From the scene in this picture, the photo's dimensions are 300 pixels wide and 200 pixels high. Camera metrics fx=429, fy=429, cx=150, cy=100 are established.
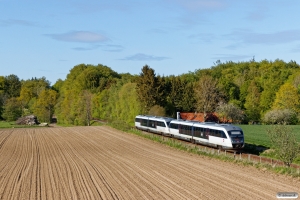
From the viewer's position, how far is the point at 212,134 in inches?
1797

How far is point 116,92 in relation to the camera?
330 ft

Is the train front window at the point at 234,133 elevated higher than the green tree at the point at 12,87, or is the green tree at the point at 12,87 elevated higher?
the green tree at the point at 12,87

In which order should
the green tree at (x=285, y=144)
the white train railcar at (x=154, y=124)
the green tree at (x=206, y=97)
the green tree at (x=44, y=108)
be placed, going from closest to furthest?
the green tree at (x=285, y=144)
the white train railcar at (x=154, y=124)
the green tree at (x=206, y=97)
the green tree at (x=44, y=108)

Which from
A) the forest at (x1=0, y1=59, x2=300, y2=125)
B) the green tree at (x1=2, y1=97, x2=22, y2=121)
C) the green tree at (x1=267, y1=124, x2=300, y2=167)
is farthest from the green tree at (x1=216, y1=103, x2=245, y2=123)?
the green tree at (x1=2, y1=97, x2=22, y2=121)

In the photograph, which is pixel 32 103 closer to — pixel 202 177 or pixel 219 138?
pixel 219 138

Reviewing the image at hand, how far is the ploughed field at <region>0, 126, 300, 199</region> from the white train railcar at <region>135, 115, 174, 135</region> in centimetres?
1706

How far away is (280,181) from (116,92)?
254 feet

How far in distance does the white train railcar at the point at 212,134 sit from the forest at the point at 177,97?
85.9 ft

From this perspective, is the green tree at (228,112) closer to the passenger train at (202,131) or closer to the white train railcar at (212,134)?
the passenger train at (202,131)

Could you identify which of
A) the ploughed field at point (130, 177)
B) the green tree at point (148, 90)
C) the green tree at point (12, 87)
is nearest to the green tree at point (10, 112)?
the green tree at point (12, 87)

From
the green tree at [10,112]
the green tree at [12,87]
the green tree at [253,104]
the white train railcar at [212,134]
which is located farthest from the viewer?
the green tree at [12,87]

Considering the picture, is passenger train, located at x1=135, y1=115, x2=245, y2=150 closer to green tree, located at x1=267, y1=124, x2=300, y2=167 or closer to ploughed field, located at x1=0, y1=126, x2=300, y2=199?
ploughed field, located at x1=0, y1=126, x2=300, y2=199

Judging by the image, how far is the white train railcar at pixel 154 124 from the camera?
2401 inches

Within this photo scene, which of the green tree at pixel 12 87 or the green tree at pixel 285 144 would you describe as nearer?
the green tree at pixel 285 144
